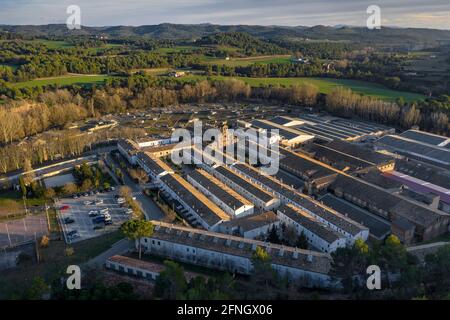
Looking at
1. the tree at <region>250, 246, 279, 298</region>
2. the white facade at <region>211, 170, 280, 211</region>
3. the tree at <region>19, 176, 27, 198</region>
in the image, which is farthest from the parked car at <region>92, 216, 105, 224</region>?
the tree at <region>250, 246, 279, 298</region>

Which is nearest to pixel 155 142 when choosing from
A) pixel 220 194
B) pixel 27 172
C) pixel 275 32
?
pixel 27 172

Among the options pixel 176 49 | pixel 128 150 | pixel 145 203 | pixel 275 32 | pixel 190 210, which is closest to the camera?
pixel 190 210

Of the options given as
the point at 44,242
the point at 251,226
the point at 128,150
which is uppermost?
the point at 128,150

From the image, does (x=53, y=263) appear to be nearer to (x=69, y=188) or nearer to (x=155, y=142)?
(x=69, y=188)

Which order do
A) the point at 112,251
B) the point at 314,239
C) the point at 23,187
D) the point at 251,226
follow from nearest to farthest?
the point at 112,251, the point at 314,239, the point at 251,226, the point at 23,187

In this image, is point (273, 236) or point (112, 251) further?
point (273, 236)

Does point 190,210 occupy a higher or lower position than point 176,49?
lower
